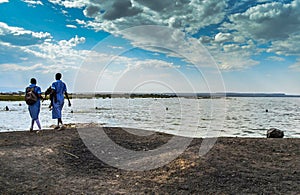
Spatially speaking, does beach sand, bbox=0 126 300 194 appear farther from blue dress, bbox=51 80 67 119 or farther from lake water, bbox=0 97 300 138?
lake water, bbox=0 97 300 138

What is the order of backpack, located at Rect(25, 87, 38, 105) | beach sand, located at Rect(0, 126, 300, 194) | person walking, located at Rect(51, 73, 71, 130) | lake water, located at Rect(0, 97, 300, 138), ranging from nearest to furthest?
1. beach sand, located at Rect(0, 126, 300, 194)
2. backpack, located at Rect(25, 87, 38, 105)
3. person walking, located at Rect(51, 73, 71, 130)
4. lake water, located at Rect(0, 97, 300, 138)

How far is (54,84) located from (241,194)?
9715mm

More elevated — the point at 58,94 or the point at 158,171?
the point at 58,94

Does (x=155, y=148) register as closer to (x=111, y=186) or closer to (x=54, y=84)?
(x=111, y=186)

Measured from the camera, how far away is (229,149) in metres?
9.73

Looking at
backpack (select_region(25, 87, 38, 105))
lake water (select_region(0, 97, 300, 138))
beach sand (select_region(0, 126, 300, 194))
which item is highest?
backpack (select_region(25, 87, 38, 105))

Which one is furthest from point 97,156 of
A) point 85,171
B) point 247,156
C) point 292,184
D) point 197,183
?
point 292,184

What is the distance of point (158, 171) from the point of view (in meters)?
7.98

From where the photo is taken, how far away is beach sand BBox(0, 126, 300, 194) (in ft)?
21.9

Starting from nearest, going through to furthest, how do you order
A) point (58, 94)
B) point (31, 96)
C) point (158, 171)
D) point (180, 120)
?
1. point (158, 171)
2. point (31, 96)
3. point (58, 94)
4. point (180, 120)

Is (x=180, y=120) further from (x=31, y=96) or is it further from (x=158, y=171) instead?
(x=158, y=171)

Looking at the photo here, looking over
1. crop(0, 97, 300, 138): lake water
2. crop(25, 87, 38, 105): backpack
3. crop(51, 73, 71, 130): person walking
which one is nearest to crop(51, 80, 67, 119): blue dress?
crop(51, 73, 71, 130): person walking

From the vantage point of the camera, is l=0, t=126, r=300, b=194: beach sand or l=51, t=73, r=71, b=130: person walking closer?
l=0, t=126, r=300, b=194: beach sand

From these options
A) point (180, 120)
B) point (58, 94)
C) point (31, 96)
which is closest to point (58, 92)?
point (58, 94)
